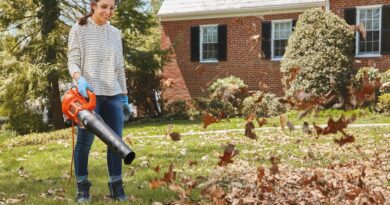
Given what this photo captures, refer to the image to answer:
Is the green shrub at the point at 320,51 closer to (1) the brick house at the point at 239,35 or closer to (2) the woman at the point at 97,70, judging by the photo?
(1) the brick house at the point at 239,35

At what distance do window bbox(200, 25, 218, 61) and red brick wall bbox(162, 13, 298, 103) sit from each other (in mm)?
240

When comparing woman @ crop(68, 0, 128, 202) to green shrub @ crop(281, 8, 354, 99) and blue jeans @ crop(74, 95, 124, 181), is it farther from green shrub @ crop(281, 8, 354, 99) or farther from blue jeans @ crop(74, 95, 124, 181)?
green shrub @ crop(281, 8, 354, 99)

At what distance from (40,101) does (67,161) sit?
36.5 ft

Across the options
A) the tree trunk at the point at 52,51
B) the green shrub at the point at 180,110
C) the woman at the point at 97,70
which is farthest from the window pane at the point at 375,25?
the woman at the point at 97,70

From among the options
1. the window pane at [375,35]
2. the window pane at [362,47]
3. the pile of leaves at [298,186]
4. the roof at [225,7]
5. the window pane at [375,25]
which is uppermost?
the roof at [225,7]

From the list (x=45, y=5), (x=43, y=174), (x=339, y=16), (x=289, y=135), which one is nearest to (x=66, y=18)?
(x=45, y=5)

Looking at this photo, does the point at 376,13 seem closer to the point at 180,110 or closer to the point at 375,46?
the point at 375,46

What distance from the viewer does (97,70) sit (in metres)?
4.57

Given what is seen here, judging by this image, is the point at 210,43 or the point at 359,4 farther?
the point at 210,43

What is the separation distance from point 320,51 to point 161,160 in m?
9.85

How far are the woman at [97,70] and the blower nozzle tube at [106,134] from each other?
58 cm

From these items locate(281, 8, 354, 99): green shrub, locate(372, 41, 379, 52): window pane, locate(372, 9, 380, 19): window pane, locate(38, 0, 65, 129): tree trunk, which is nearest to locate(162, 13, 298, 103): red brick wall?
locate(281, 8, 354, 99): green shrub

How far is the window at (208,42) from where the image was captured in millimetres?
20484

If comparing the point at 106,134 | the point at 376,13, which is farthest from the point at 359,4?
the point at 106,134
